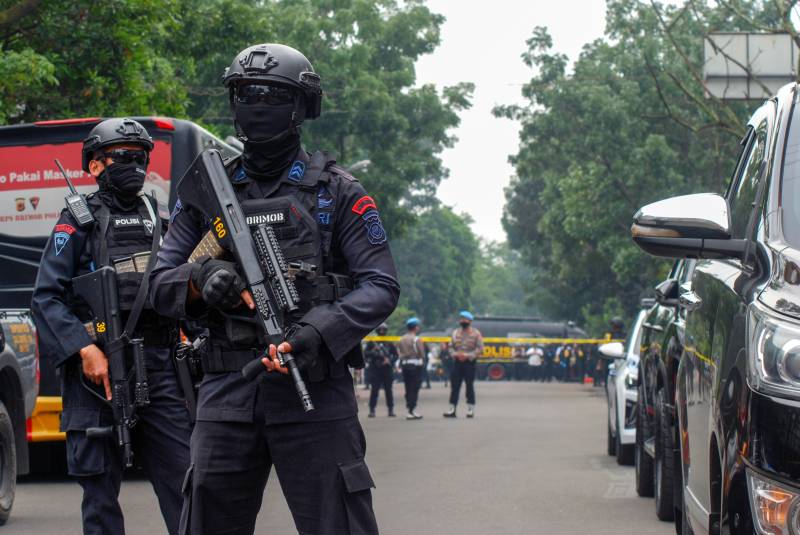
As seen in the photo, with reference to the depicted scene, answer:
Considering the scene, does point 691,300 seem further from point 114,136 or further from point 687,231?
point 114,136

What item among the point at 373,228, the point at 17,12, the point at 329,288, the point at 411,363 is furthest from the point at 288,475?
the point at 411,363

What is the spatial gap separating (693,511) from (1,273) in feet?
29.0

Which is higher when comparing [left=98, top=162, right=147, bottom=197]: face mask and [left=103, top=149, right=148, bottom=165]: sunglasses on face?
[left=103, top=149, right=148, bottom=165]: sunglasses on face

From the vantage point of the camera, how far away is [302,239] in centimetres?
429

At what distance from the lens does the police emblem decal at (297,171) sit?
439cm

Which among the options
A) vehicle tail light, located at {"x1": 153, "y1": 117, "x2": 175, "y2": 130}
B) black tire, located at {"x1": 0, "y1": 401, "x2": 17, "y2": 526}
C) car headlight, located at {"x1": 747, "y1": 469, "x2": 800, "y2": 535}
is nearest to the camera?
car headlight, located at {"x1": 747, "y1": 469, "x2": 800, "y2": 535}

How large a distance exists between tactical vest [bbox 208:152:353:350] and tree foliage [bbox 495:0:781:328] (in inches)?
1270

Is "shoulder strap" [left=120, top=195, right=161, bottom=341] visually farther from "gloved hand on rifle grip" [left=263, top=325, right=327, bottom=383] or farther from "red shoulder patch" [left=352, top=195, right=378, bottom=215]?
"gloved hand on rifle grip" [left=263, top=325, right=327, bottom=383]

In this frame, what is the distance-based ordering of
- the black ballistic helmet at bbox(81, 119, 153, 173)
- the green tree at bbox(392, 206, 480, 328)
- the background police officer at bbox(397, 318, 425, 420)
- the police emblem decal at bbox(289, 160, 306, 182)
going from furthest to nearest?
the green tree at bbox(392, 206, 480, 328) < the background police officer at bbox(397, 318, 425, 420) < the black ballistic helmet at bbox(81, 119, 153, 173) < the police emblem decal at bbox(289, 160, 306, 182)

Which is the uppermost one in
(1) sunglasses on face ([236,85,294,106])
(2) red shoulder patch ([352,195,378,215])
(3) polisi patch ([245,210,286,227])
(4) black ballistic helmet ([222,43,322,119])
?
(4) black ballistic helmet ([222,43,322,119])

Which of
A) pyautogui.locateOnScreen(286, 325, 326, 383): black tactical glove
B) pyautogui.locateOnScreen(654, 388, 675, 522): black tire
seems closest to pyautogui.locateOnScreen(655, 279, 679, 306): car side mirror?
pyautogui.locateOnScreen(654, 388, 675, 522): black tire

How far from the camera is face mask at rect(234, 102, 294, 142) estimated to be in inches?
171

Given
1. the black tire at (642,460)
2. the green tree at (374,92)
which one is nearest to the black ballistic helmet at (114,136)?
the black tire at (642,460)

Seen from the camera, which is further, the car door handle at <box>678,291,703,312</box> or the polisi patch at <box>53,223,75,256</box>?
the polisi patch at <box>53,223,75,256</box>
